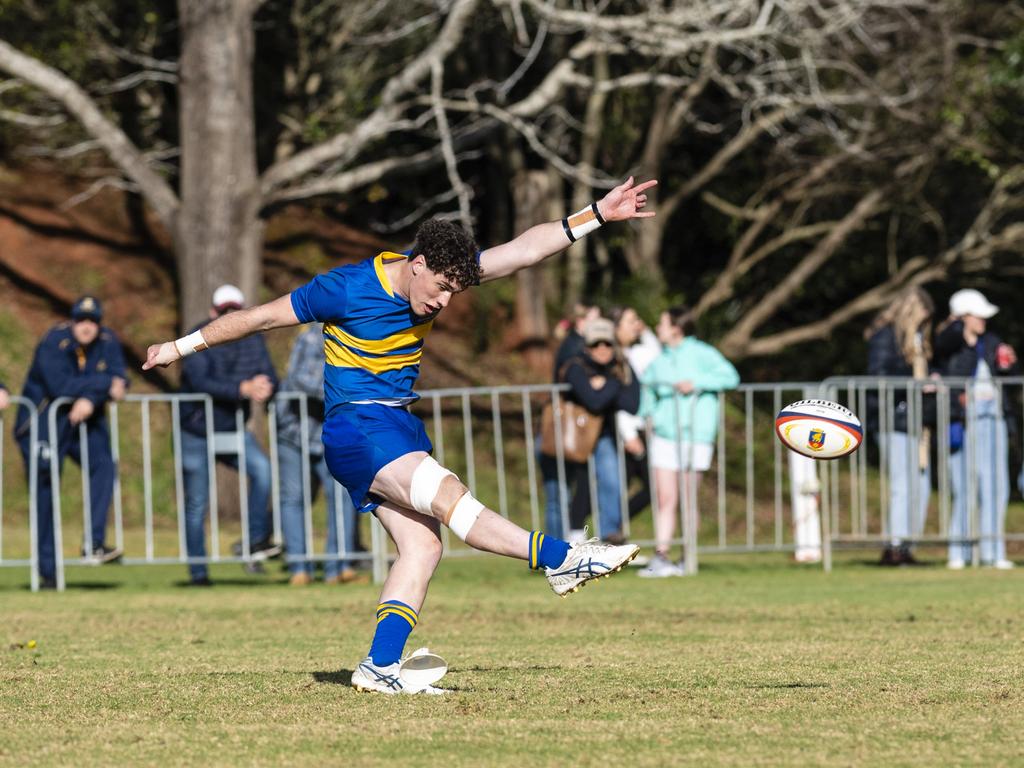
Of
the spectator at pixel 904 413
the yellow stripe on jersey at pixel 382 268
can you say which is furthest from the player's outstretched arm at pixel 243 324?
the spectator at pixel 904 413

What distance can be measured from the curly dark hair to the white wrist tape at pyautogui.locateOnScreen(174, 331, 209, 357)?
1.03 m

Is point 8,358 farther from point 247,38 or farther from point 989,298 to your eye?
point 989,298

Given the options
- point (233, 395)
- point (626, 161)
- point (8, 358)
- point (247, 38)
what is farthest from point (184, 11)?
point (626, 161)

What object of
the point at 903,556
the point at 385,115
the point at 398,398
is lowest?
the point at 903,556

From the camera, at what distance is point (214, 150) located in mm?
18406

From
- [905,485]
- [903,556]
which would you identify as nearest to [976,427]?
[905,485]

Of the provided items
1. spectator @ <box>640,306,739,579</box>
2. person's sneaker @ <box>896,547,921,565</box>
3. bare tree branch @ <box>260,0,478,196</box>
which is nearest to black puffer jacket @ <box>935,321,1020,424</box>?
person's sneaker @ <box>896,547,921,565</box>

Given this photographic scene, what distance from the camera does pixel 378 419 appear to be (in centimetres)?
675

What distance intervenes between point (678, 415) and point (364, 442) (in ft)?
23.5

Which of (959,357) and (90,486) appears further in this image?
(959,357)

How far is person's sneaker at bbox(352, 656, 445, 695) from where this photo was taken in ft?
21.7

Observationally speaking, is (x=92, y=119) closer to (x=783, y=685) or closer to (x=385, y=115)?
(x=385, y=115)

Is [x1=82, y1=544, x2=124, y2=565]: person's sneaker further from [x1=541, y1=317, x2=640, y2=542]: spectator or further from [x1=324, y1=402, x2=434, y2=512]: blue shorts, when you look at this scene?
[x1=324, y1=402, x2=434, y2=512]: blue shorts

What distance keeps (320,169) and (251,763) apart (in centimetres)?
1706
